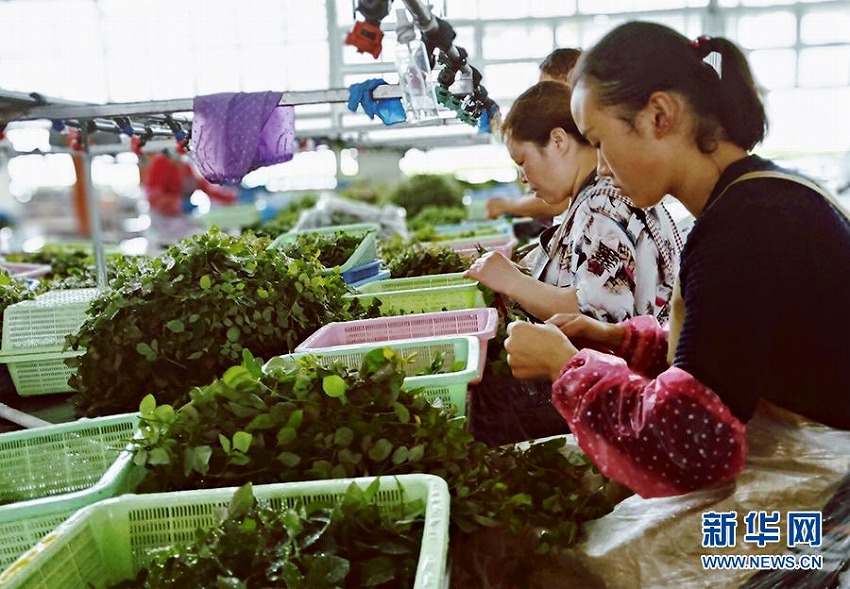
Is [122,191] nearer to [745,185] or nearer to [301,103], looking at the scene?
[301,103]

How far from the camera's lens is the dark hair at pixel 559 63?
298cm

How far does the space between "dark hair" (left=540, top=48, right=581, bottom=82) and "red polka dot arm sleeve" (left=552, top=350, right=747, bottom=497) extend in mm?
1889

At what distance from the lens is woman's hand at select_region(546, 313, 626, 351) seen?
1.78 metres

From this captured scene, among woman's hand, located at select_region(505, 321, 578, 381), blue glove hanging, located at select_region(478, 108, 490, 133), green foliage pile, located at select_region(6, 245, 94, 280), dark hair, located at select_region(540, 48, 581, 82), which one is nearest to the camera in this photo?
woman's hand, located at select_region(505, 321, 578, 381)

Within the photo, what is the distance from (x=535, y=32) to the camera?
10445mm

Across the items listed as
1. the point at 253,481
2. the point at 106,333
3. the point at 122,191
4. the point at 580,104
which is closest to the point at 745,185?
the point at 580,104

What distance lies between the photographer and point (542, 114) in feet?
7.87

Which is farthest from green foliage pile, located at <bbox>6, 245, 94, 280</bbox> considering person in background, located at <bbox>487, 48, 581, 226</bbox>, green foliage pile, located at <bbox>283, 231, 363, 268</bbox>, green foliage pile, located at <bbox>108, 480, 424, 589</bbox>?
green foliage pile, located at <bbox>108, 480, 424, 589</bbox>

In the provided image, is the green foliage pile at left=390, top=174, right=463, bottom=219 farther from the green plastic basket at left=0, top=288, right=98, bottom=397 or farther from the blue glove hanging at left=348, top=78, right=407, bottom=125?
the green plastic basket at left=0, top=288, right=98, bottom=397

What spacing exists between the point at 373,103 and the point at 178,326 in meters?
0.97

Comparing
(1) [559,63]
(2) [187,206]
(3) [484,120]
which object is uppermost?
(1) [559,63]

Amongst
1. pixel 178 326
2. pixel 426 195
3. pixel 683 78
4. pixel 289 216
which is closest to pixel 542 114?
pixel 683 78

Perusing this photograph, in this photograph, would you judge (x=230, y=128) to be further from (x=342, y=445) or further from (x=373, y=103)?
(x=342, y=445)

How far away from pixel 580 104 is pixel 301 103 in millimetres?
1414
